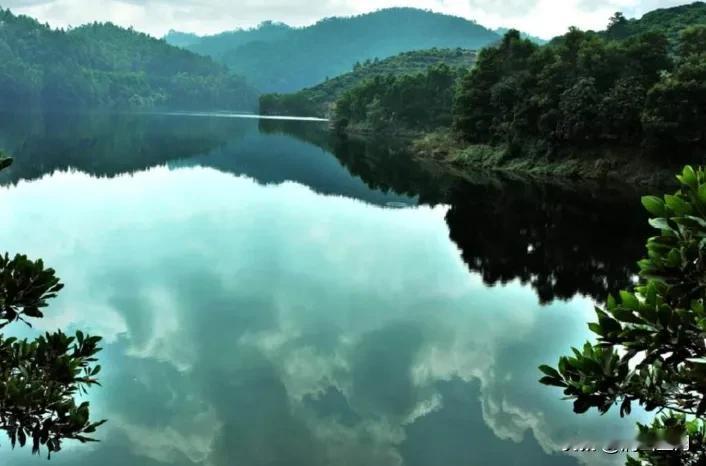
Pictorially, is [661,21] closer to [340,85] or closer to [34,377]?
[340,85]

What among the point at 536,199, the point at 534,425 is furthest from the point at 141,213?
the point at 534,425

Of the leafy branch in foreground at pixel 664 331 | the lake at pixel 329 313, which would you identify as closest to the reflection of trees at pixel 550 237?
the lake at pixel 329 313

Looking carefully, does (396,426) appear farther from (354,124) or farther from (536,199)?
(354,124)

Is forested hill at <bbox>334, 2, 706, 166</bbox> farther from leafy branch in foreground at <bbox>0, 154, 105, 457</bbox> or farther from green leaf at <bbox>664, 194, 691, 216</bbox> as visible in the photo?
leafy branch in foreground at <bbox>0, 154, 105, 457</bbox>

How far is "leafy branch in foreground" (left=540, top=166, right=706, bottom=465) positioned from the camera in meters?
3.96

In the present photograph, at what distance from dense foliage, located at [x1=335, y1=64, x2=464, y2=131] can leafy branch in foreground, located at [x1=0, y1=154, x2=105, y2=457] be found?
90.4m

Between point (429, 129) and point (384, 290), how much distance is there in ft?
271

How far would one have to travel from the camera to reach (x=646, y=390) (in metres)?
4.63

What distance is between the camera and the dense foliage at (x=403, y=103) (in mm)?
97312

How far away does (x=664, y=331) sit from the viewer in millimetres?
3979

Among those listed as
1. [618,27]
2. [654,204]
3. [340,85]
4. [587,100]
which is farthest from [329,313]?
[340,85]

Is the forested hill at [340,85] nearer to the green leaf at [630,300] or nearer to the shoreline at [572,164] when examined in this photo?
the shoreline at [572,164]

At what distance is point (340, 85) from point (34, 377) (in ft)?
574

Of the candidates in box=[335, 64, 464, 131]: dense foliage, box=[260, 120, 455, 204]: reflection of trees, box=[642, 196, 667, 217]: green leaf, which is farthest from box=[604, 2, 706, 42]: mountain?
box=[642, 196, 667, 217]: green leaf
